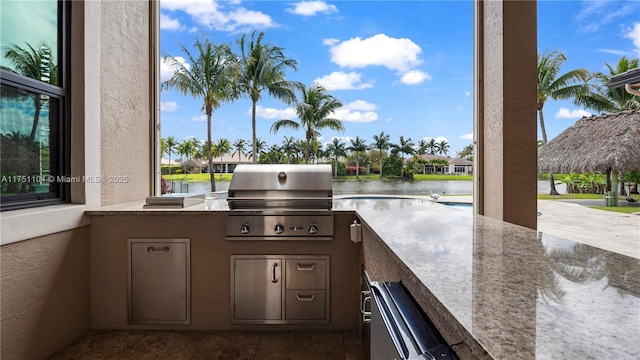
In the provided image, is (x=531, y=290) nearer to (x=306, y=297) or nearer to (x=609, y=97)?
(x=306, y=297)

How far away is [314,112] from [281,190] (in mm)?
1063

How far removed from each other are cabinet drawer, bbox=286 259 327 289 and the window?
5.79ft

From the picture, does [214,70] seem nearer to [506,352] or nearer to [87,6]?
[87,6]

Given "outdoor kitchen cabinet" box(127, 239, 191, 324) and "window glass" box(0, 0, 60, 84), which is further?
"outdoor kitchen cabinet" box(127, 239, 191, 324)

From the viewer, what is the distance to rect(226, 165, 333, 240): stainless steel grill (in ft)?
8.18

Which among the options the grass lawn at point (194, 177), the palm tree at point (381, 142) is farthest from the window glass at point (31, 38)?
the palm tree at point (381, 142)

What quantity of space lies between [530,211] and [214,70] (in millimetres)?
3142

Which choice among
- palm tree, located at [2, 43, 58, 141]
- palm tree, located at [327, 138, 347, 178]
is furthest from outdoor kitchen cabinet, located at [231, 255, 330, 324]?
palm tree, located at [2, 43, 58, 141]

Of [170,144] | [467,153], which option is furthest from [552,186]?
[170,144]

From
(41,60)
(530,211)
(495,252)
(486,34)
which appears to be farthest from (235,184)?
(486,34)

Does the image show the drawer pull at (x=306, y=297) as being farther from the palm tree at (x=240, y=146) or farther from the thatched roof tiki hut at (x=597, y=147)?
the thatched roof tiki hut at (x=597, y=147)

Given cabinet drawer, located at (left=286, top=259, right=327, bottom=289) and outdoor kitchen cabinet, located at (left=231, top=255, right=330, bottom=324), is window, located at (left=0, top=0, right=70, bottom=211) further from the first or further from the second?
cabinet drawer, located at (left=286, top=259, right=327, bottom=289)

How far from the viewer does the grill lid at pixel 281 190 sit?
255 centimetres

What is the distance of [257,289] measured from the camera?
8.30ft
